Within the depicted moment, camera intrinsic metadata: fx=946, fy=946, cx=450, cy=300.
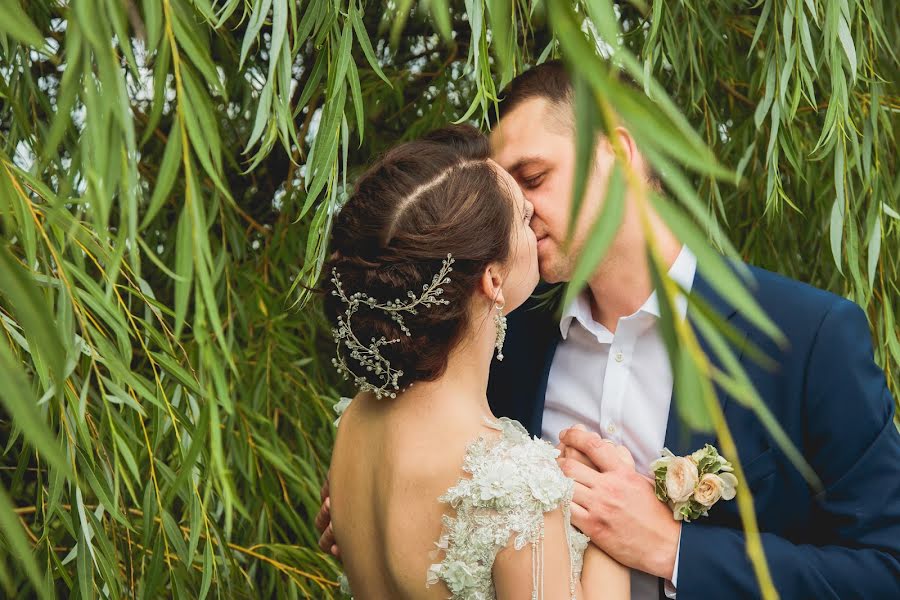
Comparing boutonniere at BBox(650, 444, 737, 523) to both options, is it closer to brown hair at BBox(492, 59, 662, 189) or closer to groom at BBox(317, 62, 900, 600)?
groom at BBox(317, 62, 900, 600)

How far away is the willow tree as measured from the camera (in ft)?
2.35

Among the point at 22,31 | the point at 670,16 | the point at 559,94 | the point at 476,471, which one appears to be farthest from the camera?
the point at 670,16

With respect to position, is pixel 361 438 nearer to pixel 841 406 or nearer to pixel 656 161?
pixel 841 406

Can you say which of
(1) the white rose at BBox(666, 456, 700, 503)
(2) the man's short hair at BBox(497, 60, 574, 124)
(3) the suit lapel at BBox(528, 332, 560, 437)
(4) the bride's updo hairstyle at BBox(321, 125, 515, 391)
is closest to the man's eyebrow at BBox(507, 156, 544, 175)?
(2) the man's short hair at BBox(497, 60, 574, 124)

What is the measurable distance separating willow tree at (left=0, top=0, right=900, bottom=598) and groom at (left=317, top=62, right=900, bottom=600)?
0.46ft

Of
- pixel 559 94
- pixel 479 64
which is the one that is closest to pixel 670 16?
pixel 559 94

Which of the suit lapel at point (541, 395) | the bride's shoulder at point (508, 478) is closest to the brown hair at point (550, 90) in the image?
the suit lapel at point (541, 395)

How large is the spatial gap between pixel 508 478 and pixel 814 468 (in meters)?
0.54

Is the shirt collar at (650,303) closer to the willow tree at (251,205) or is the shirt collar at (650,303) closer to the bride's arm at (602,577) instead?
the willow tree at (251,205)

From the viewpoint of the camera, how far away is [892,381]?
2.08 meters

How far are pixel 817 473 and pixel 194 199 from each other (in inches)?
45.3

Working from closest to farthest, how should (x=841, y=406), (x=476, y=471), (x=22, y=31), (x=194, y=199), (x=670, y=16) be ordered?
(x=22, y=31) → (x=194, y=199) → (x=476, y=471) → (x=841, y=406) → (x=670, y=16)

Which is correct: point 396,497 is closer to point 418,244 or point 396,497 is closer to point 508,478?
point 508,478

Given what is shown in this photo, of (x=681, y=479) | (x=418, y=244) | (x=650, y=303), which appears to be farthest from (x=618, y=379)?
(x=418, y=244)
